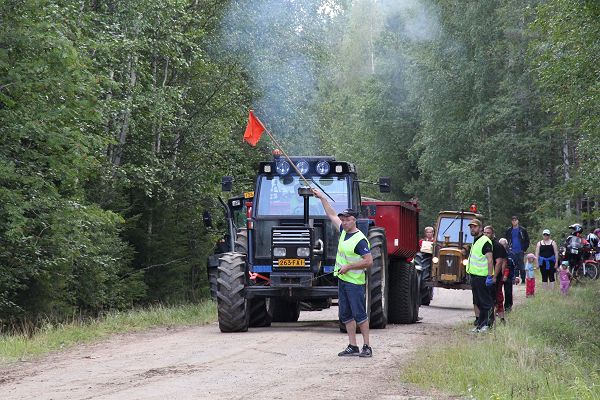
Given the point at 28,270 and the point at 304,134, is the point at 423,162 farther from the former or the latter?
the point at 28,270

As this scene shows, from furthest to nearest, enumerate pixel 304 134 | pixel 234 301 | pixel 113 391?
1. pixel 304 134
2. pixel 234 301
3. pixel 113 391

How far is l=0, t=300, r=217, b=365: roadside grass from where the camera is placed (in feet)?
48.4

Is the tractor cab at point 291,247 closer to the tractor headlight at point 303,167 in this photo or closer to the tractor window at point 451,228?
the tractor headlight at point 303,167

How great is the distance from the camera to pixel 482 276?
58.6 feet

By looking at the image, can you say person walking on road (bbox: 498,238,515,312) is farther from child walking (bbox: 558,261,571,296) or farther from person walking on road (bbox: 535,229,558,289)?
child walking (bbox: 558,261,571,296)

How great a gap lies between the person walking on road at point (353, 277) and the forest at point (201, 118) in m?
7.10

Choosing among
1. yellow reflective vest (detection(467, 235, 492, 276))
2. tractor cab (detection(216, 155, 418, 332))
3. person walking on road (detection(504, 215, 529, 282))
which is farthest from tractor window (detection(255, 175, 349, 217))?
person walking on road (detection(504, 215, 529, 282))

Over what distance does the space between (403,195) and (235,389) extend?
50732mm

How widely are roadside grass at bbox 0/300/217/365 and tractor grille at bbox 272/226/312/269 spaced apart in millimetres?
3003

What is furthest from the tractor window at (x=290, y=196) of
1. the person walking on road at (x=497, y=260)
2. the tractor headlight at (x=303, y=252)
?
the person walking on road at (x=497, y=260)

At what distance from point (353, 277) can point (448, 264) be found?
475 inches

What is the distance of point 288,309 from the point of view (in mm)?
20156

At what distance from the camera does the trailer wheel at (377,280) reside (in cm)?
1734

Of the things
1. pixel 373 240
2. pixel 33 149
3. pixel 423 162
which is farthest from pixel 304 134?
pixel 373 240
